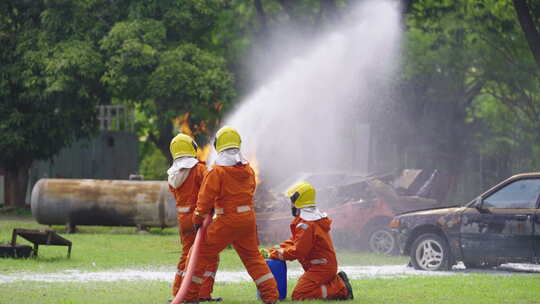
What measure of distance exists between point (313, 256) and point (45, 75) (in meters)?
18.0

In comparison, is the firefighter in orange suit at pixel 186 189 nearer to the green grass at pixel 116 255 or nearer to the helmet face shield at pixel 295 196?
the helmet face shield at pixel 295 196

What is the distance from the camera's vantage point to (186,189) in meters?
11.2

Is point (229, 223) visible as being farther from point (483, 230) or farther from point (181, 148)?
point (483, 230)

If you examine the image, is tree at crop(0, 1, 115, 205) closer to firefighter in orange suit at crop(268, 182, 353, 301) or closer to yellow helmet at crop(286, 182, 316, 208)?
yellow helmet at crop(286, 182, 316, 208)

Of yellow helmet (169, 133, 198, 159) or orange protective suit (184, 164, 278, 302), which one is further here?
yellow helmet (169, 133, 198, 159)

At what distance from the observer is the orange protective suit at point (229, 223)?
1045cm

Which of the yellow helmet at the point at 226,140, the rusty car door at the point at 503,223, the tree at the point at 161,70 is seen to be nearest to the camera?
the yellow helmet at the point at 226,140

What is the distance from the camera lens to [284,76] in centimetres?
2977

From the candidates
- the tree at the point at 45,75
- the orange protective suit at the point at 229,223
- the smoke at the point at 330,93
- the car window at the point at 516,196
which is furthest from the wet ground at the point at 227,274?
the tree at the point at 45,75

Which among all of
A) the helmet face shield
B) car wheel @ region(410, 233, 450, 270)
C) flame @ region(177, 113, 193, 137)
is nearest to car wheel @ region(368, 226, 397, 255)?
car wheel @ region(410, 233, 450, 270)

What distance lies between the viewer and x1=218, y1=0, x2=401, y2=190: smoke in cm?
2789

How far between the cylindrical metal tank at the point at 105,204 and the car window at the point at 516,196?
32.6 feet

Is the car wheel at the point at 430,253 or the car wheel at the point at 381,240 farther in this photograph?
the car wheel at the point at 381,240

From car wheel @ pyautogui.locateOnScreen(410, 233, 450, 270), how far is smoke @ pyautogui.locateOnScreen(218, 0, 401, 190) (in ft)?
31.7
